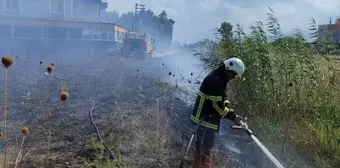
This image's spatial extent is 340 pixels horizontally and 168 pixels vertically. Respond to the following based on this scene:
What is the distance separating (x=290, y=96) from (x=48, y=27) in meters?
31.6

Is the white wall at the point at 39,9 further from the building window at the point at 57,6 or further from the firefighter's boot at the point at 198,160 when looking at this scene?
the firefighter's boot at the point at 198,160

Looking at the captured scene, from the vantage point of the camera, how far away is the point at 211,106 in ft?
17.6

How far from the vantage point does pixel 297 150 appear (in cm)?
609

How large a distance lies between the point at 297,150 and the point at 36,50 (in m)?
30.2

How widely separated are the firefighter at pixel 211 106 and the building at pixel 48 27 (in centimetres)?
2831

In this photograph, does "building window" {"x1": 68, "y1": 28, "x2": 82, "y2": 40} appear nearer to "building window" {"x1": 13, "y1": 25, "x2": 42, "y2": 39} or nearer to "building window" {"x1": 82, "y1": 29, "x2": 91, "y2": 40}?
"building window" {"x1": 82, "y1": 29, "x2": 91, "y2": 40}

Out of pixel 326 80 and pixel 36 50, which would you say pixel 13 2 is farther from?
pixel 326 80

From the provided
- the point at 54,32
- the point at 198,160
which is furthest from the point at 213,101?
the point at 54,32

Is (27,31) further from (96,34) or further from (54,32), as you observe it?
(96,34)

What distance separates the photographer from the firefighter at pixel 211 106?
5.25 metres

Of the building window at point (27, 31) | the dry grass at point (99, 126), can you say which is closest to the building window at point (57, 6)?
the building window at point (27, 31)

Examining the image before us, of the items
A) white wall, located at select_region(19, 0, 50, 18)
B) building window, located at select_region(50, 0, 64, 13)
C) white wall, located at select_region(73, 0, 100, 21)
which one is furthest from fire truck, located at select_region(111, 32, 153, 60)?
white wall, located at select_region(73, 0, 100, 21)

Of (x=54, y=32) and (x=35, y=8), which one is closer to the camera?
(x=54, y=32)

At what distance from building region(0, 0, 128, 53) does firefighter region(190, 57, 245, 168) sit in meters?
28.3
